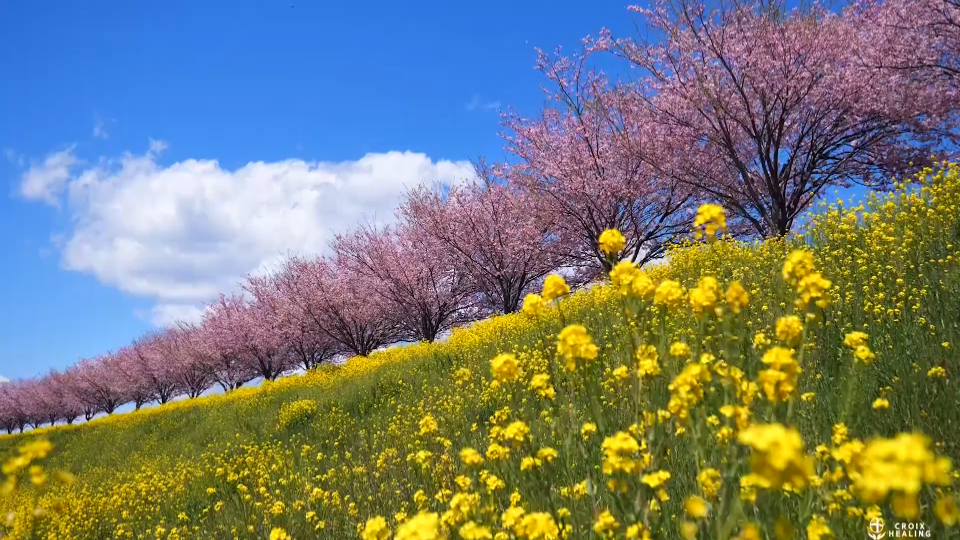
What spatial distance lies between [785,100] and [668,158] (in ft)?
11.6

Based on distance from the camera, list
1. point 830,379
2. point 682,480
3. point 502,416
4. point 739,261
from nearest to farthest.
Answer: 1. point 682,480
2. point 502,416
3. point 830,379
4. point 739,261

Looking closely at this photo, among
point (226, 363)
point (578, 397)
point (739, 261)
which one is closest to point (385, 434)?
point (578, 397)

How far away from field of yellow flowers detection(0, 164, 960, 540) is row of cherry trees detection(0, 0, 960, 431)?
6067 mm

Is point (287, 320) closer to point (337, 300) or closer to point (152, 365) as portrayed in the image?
point (337, 300)

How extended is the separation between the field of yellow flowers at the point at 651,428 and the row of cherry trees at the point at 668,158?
6.07 metres

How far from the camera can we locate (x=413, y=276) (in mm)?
22125

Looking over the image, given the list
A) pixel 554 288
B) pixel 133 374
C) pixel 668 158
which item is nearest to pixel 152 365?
pixel 133 374

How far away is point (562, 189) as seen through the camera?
18.5 metres

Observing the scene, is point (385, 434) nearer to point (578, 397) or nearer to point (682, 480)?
point (578, 397)

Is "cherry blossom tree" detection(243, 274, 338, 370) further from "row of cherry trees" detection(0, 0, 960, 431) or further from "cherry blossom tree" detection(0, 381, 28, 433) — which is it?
"cherry blossom tree" detection(0, 381, 28, 433)

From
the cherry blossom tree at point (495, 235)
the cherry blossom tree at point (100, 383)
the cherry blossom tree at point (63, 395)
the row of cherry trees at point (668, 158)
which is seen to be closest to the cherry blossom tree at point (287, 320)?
the row of cherry trees at point (668, 158)

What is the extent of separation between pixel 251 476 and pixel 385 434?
70.9 inches

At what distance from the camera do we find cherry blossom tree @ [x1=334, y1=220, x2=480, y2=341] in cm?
2220

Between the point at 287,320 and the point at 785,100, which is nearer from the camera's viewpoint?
the point at 785,100
